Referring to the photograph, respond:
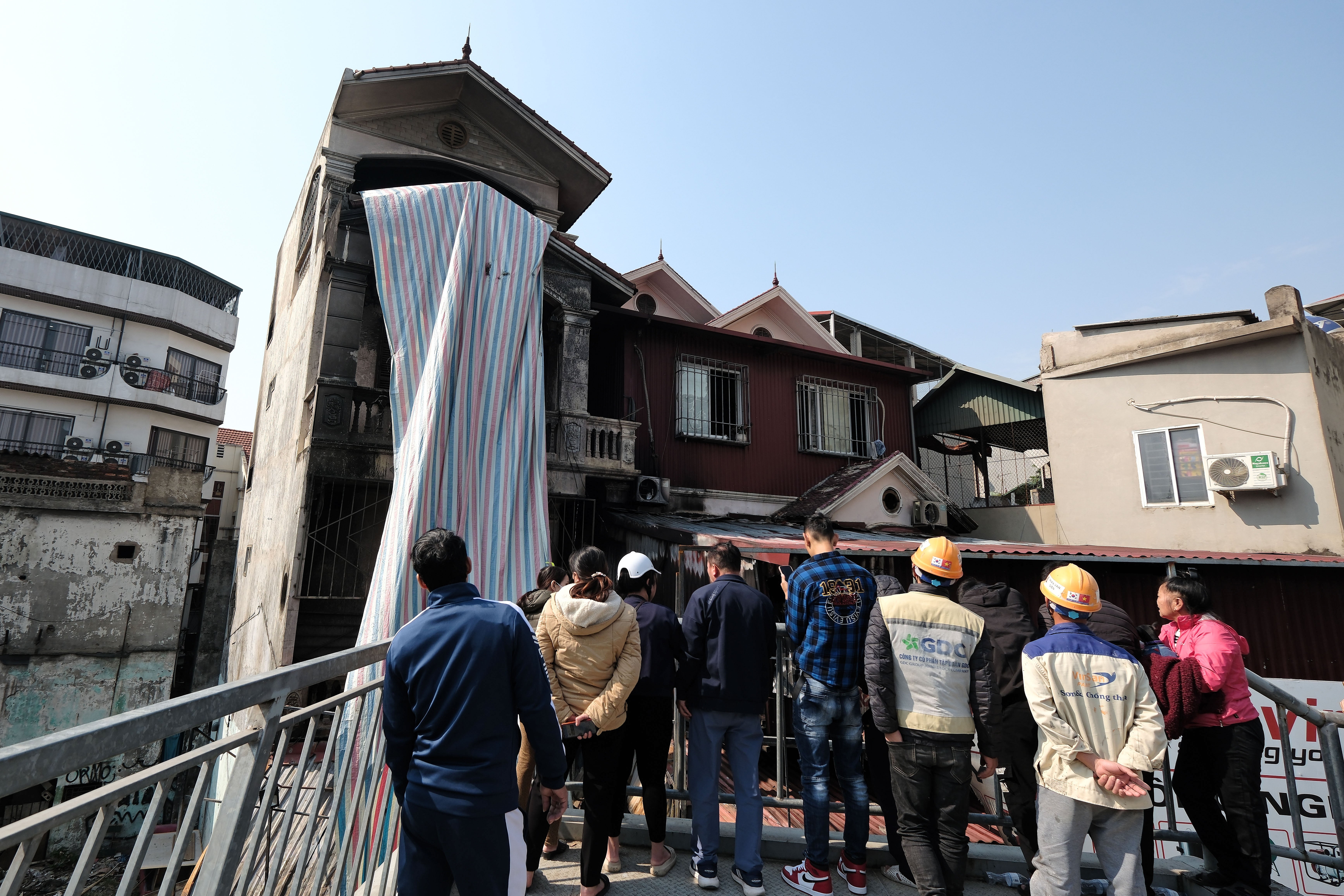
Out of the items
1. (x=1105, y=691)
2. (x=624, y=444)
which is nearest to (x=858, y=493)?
(x=624, y=444)

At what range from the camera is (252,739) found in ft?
7.68

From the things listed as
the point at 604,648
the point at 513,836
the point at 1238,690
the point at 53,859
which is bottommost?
the point at 53,859

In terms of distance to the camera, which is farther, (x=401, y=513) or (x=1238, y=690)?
(x=401, y=513)

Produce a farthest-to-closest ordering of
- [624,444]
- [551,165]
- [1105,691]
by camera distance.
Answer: [551,165], [624,444], [1105,691]

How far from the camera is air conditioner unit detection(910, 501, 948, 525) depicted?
47.0ft

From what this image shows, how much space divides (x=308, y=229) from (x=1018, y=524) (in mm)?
16458

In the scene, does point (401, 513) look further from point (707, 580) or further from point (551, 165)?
point (551, 165)

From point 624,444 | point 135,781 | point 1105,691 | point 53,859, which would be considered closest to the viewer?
point 135,781

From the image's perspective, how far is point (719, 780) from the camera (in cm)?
393

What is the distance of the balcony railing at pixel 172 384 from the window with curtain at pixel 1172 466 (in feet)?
121

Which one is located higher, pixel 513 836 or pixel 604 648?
A: pixel 604 648

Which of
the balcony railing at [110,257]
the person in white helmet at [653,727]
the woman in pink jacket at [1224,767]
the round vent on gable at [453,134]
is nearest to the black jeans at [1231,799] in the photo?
the woman in pink jacket at [1224,767]

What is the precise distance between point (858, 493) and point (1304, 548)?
7.43m

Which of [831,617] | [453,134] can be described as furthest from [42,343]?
[831,617]
